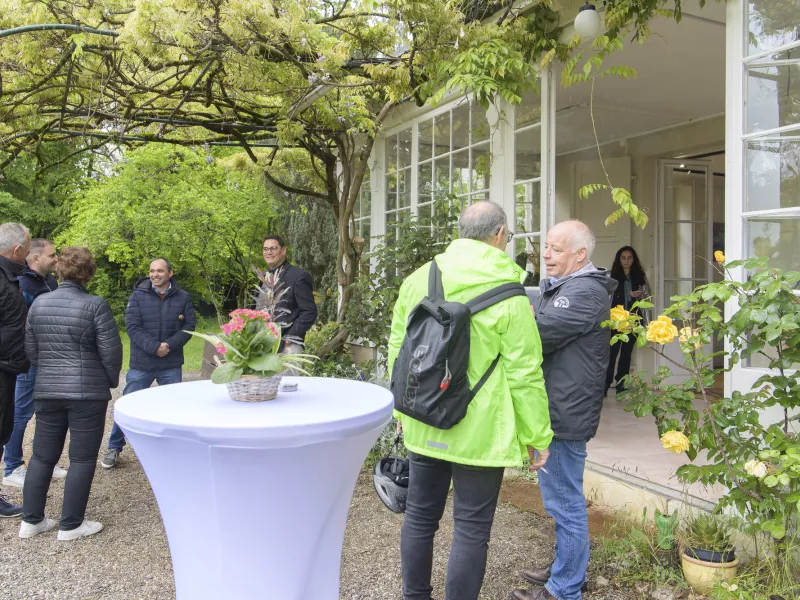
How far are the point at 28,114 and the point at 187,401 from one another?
19.9ft

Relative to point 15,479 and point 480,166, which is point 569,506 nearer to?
point 480,166

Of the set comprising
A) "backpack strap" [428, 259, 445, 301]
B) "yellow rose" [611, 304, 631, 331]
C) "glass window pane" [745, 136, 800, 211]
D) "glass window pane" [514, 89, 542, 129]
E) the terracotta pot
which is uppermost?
"glass window pane" [514, 89, 542, 129]

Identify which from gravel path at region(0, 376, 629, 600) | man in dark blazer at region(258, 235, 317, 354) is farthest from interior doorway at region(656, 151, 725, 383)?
man in dark blazer at region(258, 235, 317, 354)

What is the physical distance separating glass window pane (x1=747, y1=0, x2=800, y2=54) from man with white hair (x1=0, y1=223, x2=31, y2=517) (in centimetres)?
428

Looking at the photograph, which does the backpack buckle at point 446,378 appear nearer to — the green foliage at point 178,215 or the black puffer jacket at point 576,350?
the black puffer jacket at point 576,350

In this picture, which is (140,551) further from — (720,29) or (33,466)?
(720,29)

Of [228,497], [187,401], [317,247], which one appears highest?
[317,247]

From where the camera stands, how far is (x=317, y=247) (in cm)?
1299

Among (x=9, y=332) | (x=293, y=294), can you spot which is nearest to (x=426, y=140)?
→ (x=293, y=294)

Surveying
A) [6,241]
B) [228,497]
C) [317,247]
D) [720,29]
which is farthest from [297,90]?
[317,247]

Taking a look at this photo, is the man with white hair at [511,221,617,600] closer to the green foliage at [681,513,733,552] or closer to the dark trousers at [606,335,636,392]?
the green foliage at [681,513,733,552]

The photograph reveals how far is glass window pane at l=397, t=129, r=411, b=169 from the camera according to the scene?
700 cm

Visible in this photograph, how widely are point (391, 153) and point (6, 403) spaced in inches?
195

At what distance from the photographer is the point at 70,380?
3459 millimetres
